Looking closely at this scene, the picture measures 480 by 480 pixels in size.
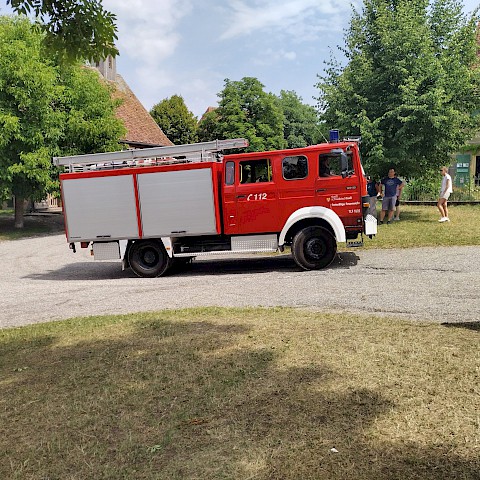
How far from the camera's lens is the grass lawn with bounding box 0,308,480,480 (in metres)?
2.99

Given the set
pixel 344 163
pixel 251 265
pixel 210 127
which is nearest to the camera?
pixel 344 163

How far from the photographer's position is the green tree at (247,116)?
4438cm

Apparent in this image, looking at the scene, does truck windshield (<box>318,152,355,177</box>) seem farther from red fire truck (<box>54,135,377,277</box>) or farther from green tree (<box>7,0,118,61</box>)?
green tree (<box>7,0,118,61</box>)

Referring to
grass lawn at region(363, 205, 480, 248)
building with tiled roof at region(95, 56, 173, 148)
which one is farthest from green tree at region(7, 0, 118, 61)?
building with tiled roof at region(95, 56, 173, 148)

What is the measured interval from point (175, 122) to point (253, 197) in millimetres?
44402

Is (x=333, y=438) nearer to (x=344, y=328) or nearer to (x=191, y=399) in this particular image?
(x=191, y=399)

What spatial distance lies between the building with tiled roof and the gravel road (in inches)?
993

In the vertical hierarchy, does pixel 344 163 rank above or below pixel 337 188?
above

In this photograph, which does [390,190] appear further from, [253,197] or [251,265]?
[253,197]

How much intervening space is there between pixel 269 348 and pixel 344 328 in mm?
1065

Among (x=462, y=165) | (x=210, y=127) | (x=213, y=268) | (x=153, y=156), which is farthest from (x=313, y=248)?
(x=210, y=127)

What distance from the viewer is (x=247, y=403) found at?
3.81m

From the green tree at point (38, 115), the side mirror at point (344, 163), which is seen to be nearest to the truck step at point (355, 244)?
the side mirror at point (344, 163)

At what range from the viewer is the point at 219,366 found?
465 cm
